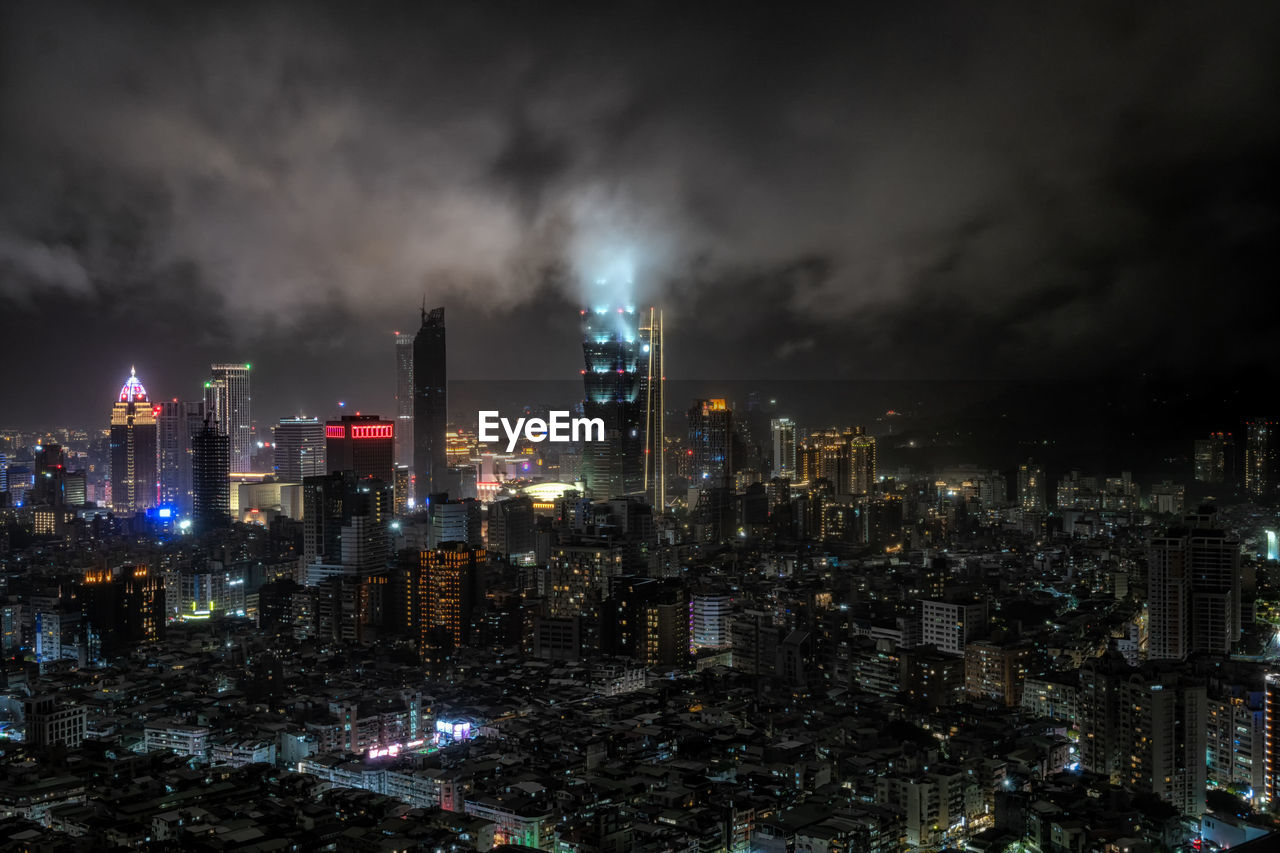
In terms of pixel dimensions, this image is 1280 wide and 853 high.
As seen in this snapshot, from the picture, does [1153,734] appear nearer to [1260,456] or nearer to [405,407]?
[1260,456]

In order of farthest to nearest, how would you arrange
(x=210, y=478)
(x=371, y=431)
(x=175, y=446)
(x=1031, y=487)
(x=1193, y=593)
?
(x=175, y=446)
(x=371, y=431)
(x=210, y=478)
(x=1031, y=487)
(x=1193, y=593)

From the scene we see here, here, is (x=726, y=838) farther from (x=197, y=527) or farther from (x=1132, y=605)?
(x=197, y=527)

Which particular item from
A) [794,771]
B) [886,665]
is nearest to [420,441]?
[886,665]

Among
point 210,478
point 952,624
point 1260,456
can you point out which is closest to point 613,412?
point 210,478

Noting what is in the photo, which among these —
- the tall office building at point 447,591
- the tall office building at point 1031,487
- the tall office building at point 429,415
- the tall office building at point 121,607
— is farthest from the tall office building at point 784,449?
the tall office building at point 121,607

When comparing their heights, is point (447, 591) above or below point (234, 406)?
below

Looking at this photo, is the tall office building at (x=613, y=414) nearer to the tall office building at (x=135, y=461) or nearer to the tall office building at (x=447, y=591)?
the tall office building at (x=447, y=591)

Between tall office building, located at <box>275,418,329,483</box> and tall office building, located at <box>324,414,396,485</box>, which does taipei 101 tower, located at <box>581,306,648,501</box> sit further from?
tall office building, located at <box>275,418,329,483</box>
